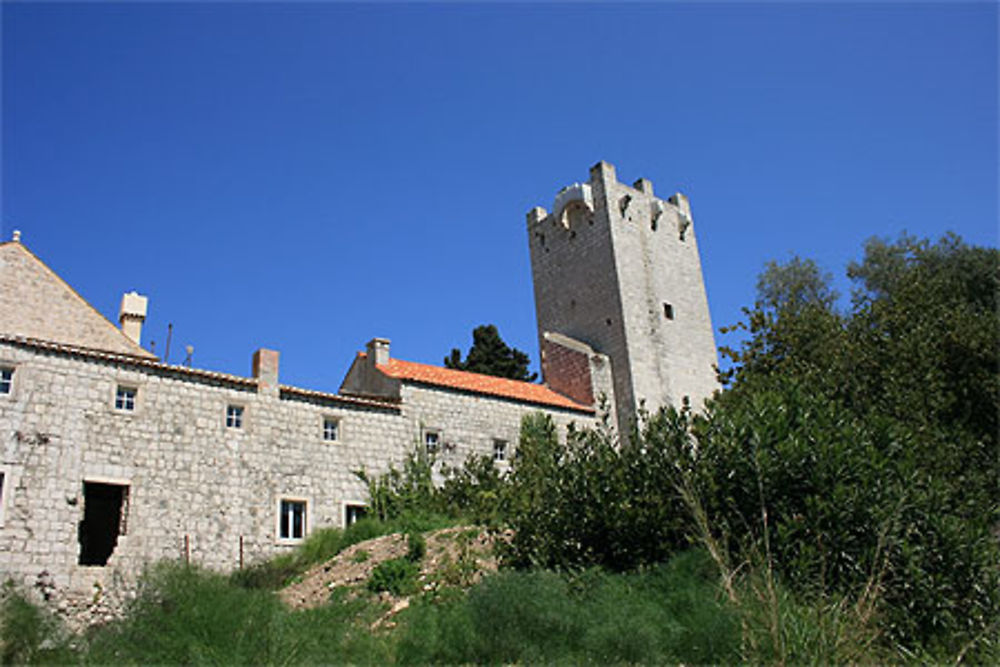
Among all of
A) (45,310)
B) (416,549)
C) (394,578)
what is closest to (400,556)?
(416,549)

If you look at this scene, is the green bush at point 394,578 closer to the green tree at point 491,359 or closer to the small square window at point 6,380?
the small square window at point 6,380

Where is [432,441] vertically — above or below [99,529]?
above

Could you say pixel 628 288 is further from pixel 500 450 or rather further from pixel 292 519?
pixel 292 519

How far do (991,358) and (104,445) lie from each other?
2120 centimetres

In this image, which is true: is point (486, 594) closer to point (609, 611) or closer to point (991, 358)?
point (609, 611)

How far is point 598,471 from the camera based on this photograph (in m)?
13.9

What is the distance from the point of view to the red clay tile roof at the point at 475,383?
26.5 meters

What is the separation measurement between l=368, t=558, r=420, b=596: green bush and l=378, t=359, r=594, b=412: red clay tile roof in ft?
34.0

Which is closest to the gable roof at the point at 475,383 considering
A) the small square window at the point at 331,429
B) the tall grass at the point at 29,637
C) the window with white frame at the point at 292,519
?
the small square window at the point at 331,429

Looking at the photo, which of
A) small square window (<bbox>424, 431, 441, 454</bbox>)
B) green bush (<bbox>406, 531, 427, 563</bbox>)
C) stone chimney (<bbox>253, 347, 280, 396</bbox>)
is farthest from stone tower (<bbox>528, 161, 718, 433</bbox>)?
green bush (<bbox>406, 531, 427, 563</bbox>)

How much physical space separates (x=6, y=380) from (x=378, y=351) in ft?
37.0

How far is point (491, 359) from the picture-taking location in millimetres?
43688

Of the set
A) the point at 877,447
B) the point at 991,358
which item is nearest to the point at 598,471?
the point at 877,447

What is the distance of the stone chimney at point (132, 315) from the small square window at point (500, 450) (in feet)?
42.3
